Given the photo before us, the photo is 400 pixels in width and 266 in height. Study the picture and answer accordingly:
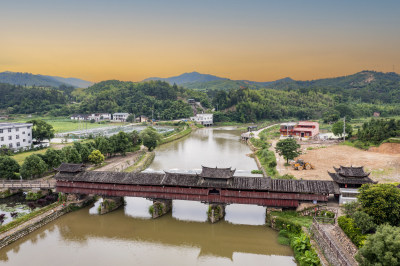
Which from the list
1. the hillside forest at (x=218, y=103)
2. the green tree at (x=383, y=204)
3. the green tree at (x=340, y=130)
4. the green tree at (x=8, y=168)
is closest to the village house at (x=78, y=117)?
the hillside forest at (x=218, y=103)

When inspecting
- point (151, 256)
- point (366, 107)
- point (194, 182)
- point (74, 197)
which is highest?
point (366, 107)

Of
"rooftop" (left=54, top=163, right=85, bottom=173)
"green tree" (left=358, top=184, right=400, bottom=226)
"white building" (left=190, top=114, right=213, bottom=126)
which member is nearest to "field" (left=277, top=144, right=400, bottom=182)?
"green tree" (left=358, top=184, right=400, bottom=226)

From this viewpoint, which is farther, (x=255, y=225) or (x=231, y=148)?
(x=231, y=148)

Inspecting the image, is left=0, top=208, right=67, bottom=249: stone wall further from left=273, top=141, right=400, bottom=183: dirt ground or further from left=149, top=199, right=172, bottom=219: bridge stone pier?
left=273, top=141, right=400, bottom=183: dirt ground

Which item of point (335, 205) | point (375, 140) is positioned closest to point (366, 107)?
point (375, 140)

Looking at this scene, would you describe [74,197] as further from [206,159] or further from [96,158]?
[206,159]

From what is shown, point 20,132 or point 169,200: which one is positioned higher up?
point 20,132

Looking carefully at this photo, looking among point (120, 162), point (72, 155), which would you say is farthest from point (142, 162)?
point (72, 155)

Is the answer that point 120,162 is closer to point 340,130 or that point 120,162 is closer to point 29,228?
point 29,228
